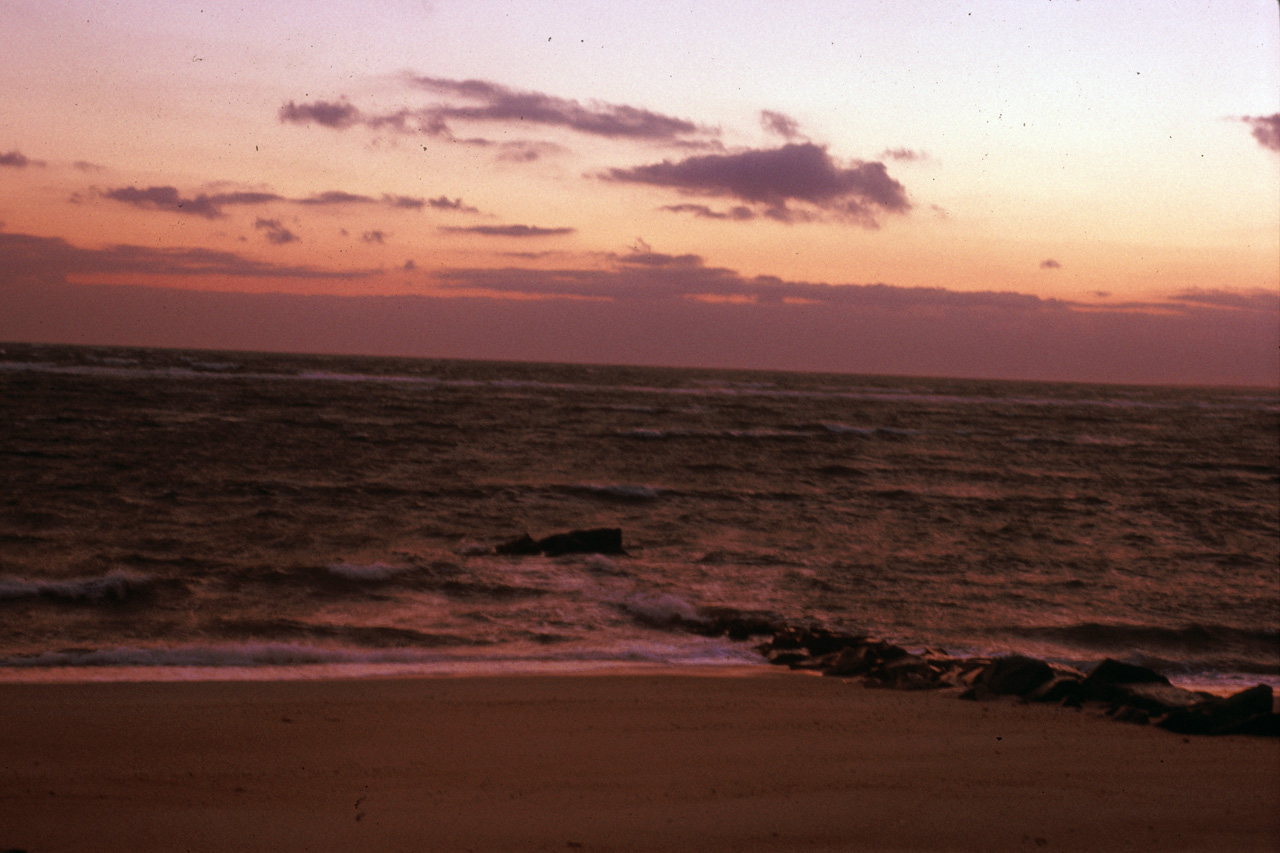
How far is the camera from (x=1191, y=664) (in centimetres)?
927

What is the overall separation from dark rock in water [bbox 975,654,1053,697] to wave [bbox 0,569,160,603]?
27.0 ft

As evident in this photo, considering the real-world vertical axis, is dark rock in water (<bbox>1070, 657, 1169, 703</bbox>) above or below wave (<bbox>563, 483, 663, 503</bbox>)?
above

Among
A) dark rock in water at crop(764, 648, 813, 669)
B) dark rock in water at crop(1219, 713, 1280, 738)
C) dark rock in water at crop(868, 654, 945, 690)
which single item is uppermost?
dark rock in water at crop(1219, 713, 1280, 738)

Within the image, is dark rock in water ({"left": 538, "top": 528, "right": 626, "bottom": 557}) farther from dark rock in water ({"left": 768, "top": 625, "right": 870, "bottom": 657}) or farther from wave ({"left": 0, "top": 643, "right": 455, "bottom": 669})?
wave ({"left": 0, "top": 643, "right": 455, "bottom": 669})

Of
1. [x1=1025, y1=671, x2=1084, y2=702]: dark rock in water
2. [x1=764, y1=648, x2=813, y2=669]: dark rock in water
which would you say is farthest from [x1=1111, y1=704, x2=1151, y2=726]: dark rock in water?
[x1=764, y1=648, x2=813, y2=669]: dark rock in water

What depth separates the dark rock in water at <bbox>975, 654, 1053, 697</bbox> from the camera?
24.0 feet

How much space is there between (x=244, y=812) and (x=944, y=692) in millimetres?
5024

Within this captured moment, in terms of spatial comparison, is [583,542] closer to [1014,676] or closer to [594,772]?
[1014,676]

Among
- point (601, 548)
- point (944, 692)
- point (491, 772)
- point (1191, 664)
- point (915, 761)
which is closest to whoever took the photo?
point (491, 772)

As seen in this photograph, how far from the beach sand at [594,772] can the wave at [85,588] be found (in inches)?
128

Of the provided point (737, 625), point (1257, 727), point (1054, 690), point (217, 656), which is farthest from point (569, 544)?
point (1257, 727)

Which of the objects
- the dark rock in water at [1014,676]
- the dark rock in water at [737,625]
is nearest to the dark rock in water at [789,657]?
the dark rock in water at [737,625]

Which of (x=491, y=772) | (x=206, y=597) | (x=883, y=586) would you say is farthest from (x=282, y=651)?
(x=883, y=586)

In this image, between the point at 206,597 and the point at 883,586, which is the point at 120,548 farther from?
the point at 883,586
